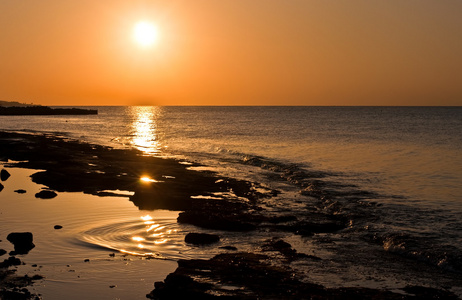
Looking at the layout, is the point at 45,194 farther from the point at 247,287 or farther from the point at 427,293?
the point at 427,293

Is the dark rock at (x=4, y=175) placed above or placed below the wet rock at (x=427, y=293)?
above

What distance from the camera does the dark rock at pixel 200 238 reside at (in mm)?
14148

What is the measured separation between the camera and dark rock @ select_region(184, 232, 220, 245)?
14.1 meters

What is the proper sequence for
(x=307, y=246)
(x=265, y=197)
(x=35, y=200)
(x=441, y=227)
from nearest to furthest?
(x=307, y=246) < (x=441, y=227) < (x=35, y=200) < (x=265, y=197)

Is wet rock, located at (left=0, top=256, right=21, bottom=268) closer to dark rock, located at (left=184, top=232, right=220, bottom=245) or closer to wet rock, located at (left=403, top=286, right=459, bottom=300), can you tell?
dark rock, located at (left=184, top=232, right=220, bottom=245)

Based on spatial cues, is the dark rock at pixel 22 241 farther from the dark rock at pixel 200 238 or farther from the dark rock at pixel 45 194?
the dark rock at pixel 45 194

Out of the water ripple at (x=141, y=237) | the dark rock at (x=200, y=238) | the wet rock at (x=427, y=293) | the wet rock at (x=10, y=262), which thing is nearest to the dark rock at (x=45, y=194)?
the water ripple at (x=141, y=237)

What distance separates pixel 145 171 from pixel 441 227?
57.3 feet

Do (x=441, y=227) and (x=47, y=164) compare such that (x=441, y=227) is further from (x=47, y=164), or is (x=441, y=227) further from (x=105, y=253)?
(x=47, y=164)

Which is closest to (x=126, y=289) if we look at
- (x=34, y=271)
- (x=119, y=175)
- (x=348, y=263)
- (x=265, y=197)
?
(x=34, y=271)

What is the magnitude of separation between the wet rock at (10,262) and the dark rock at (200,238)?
4587mm

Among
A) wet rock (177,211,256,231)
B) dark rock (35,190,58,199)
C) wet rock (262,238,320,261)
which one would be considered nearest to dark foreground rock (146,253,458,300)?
wet rock (262,238,320,261)

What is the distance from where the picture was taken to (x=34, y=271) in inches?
432

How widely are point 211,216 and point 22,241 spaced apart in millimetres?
6735
